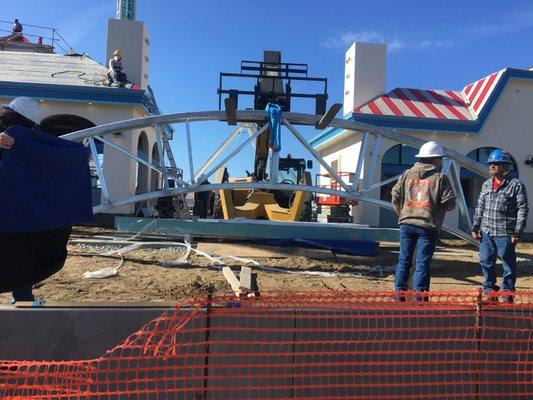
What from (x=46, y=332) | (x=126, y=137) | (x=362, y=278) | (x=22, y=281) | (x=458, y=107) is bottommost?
(x=362, y=278)

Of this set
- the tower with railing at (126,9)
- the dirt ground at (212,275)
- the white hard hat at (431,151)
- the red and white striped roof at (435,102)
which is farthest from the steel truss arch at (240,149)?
the tower with railing at (126,9)

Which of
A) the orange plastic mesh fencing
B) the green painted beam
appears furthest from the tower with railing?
the orange plastic mesh fencing

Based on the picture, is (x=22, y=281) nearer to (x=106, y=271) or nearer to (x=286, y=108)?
(x=106, y=271)

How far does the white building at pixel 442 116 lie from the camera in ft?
48.0

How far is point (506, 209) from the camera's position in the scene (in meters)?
5.32

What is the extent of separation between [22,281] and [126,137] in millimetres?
12351

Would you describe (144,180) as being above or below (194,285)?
above

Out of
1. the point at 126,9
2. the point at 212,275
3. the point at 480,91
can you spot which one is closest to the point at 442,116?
the point at 480,91

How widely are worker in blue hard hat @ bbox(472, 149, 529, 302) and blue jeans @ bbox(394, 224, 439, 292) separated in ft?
3.53

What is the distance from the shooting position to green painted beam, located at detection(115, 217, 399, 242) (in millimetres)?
8477

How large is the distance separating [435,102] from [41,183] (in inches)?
595

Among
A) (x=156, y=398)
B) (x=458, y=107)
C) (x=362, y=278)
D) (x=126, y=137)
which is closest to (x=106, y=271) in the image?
(x=362, y=278)

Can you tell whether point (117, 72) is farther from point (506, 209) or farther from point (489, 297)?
point (489, 297)

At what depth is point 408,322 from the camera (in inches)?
112
